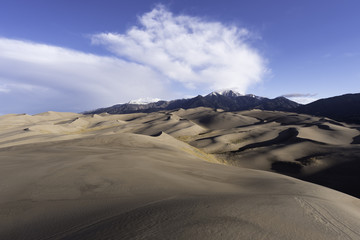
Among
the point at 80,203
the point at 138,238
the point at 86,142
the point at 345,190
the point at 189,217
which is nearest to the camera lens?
the point at 138,238

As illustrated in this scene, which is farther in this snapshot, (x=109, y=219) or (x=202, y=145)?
(x=202, y=145)

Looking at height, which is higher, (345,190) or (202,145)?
(202,145)

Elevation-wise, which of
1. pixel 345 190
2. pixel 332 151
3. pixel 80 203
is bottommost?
pixel 345 190

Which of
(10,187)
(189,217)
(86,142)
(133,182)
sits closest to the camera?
(189,217)

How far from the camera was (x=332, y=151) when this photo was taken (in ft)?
61.7

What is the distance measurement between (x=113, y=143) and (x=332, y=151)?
2056 cm

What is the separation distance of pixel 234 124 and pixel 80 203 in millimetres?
52290

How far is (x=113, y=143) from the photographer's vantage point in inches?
643

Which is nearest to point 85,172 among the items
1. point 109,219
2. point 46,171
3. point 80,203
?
point 46,171

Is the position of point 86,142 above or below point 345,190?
above

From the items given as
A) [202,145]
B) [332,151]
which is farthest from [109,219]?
[202,145]

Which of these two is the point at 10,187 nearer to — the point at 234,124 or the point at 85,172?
the point at 85,172

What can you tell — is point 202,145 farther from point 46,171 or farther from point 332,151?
point 46,171

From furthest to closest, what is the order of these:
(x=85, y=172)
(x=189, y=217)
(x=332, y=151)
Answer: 1. (x=332, y=151)
2. (x=85, y=172)
3. (x=189, y=217)
